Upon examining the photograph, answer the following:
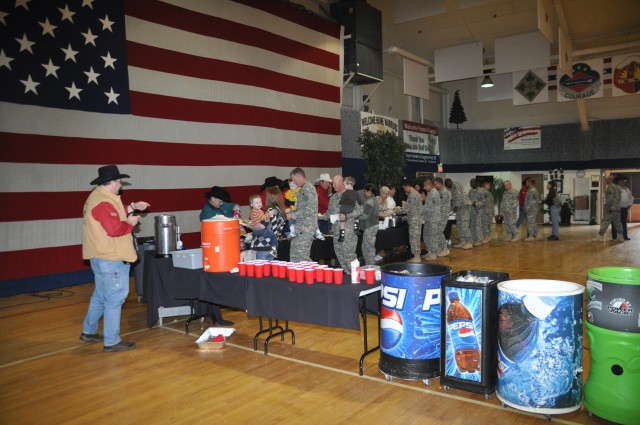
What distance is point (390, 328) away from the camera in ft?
10.8

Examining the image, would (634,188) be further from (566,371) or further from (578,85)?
(566,371)

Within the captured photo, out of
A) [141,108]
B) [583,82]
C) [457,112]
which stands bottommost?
[141,108]

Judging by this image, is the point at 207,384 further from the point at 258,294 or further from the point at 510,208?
the point at 510,208

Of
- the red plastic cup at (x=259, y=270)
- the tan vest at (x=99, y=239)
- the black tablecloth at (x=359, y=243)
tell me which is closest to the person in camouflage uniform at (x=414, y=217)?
the black tablecloth at (x=359, y=243)

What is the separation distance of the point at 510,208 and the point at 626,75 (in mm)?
5358

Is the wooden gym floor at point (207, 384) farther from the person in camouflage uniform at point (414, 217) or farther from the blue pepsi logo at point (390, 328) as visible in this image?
the person in camouflage uniform at point (414, 217)

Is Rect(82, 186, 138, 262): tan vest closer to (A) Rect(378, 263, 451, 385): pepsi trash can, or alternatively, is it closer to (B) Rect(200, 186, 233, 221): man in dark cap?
(B) Rect(200, 186, 233, 221): man in dark cap

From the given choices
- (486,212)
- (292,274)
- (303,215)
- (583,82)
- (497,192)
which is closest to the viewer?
(292,274)

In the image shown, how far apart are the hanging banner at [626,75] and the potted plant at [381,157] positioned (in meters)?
6.34

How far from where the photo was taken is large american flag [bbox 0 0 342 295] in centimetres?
649

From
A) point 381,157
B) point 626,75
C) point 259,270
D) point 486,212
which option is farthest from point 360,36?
point 259,270

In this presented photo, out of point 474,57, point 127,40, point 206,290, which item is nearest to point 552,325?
point 206,290

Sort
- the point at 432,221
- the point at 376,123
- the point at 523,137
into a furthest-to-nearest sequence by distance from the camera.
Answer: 1. the point at 523,137
2. the point at 376,123
3. the point at 432,221

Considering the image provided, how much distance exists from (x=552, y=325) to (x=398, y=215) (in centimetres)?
728
